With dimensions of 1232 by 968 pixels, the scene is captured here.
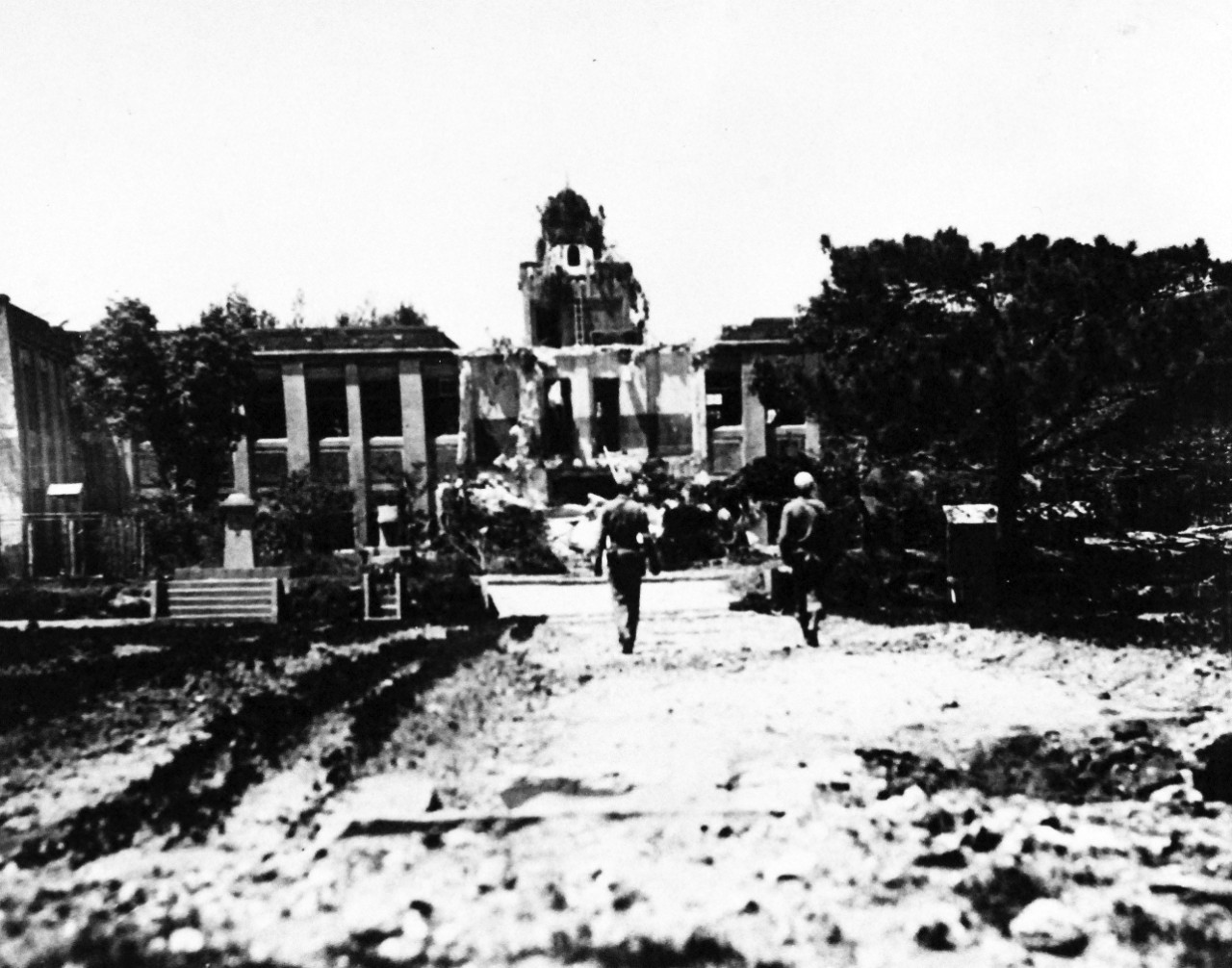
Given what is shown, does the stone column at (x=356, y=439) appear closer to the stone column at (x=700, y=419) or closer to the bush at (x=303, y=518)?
the bush at (x=303, y=518)

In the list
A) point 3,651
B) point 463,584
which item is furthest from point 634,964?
point 463,584

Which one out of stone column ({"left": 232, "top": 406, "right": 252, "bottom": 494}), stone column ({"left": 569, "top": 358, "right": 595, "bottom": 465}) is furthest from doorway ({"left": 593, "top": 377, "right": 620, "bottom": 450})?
stone column ({"left": 232, "top": 406, "right": 252, "bottom": 494})

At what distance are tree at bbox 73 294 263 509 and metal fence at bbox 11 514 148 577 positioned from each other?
125 centimetres

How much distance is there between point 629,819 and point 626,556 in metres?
3.80

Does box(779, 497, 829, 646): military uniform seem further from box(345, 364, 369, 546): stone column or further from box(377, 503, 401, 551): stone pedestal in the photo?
box(345, 364, 369, 546): stone column

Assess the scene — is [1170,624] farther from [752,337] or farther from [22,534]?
[752,337]

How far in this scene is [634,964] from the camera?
271 cm

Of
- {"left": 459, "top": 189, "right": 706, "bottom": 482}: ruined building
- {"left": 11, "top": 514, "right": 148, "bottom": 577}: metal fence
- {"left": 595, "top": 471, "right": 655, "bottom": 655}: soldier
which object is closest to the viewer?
{"left": 595, "top": 471, "right": 655, "bottom": 655}: soldier

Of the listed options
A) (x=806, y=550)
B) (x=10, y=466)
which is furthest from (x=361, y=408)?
(x=806, y=550)

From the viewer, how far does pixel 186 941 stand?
2.89 metres

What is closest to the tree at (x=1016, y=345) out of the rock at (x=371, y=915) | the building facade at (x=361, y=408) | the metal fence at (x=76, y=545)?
the rock at (x=371, y=915)

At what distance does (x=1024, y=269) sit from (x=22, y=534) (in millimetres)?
11408

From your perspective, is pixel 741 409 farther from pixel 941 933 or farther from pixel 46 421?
pixel 941 933

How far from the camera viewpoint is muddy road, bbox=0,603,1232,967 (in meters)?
2.87
